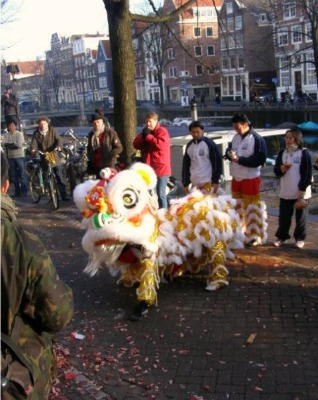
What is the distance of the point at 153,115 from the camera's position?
26.0 feet

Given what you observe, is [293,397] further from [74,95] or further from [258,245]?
[74,95]

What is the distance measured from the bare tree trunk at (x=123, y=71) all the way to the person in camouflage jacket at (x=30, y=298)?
7.47m

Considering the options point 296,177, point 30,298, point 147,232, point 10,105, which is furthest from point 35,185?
point 30,298

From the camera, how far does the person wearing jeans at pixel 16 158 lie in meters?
12.4

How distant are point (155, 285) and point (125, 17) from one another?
561 centimetres

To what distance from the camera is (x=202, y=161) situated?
7508mm

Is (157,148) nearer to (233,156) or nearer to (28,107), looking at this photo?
(233,156)

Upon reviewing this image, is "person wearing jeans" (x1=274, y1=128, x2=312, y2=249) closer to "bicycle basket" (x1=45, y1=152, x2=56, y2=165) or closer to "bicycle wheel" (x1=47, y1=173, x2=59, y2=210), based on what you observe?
"bicycle wheel" (x1=47, y1=173, x2=59, y2=210)

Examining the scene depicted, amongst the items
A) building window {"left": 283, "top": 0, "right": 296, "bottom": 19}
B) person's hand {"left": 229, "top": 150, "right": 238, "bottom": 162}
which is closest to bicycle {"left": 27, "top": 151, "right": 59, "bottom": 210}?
person's hand {"left": 229, "top": 150, "right": 238, "bottom": 162}

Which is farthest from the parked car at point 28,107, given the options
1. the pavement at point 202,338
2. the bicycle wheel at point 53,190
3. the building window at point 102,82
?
the pavement at point 202,338

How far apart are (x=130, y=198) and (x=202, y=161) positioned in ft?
8.20

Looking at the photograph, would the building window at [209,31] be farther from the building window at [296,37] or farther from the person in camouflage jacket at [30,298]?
the person in camouflage jacket at [30,298]

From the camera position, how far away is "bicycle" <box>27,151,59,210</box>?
36.2ft

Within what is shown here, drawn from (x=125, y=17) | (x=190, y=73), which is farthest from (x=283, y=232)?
(x=190, y=73)
